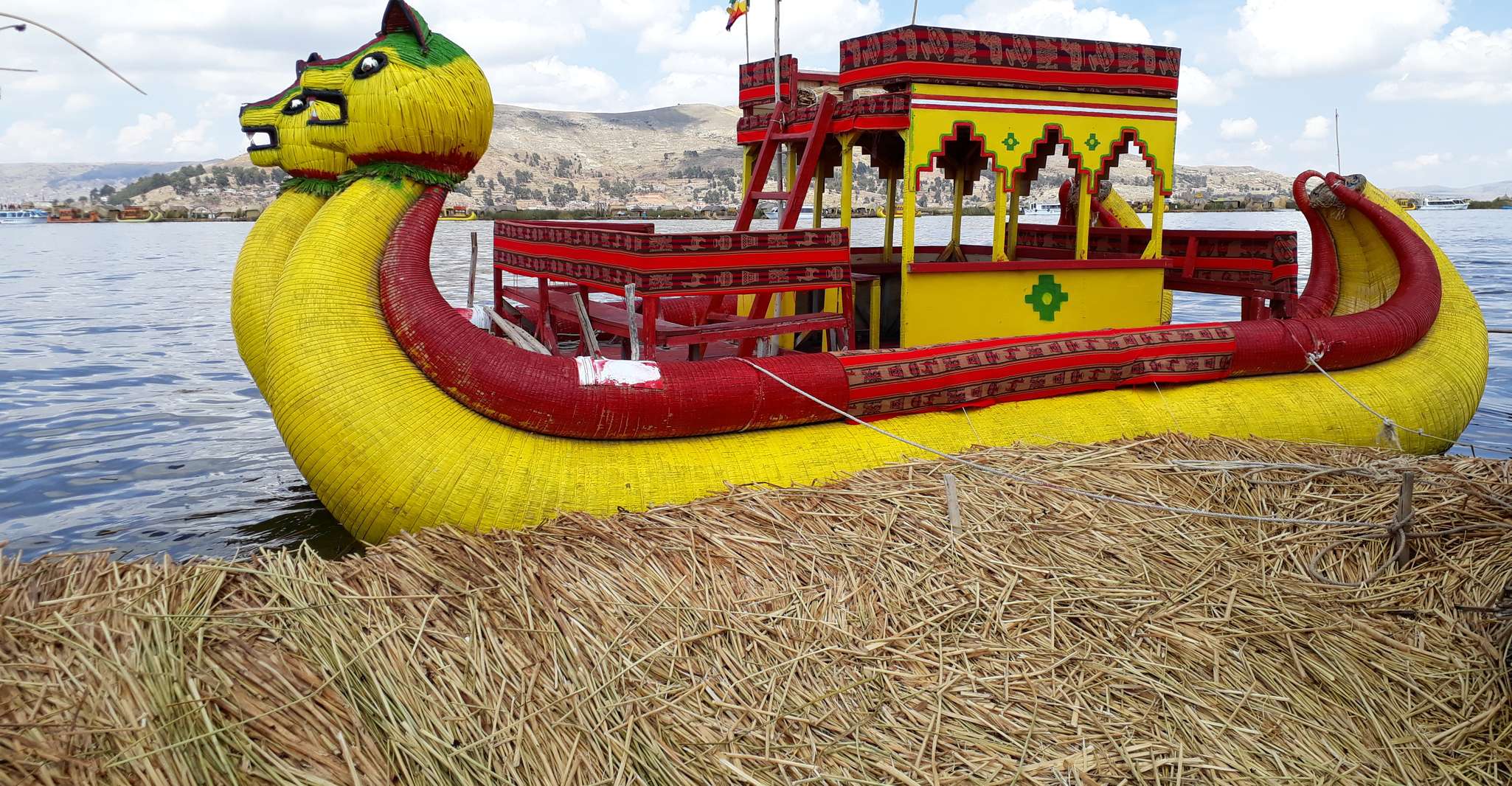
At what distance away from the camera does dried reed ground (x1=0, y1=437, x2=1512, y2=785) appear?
10.3 feet

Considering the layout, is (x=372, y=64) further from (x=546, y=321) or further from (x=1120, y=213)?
(x=1120, y=213)

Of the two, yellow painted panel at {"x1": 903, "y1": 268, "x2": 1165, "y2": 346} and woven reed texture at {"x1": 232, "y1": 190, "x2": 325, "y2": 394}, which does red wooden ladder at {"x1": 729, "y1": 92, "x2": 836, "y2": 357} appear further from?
woven reed texture at {"x1": 232, "y1": 190, "x2": 325, "y2": 394}

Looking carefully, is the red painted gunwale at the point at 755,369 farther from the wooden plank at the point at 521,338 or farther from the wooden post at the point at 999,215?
the wooden post at the point at 999,215

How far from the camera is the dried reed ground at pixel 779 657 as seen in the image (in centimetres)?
313

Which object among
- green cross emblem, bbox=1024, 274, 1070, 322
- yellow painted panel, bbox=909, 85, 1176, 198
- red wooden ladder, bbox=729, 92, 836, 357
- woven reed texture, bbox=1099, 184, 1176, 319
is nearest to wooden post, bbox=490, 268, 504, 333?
red wooden ladder, bbox=729, 92, 836, 357

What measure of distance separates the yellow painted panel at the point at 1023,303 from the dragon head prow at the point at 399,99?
12.3ft

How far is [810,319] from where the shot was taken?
7664mm

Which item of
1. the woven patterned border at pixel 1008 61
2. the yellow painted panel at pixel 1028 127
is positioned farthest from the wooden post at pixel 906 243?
the woven patterned border at pixel 1008 61

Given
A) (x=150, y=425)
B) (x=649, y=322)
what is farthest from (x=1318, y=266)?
(x=150, y=425)

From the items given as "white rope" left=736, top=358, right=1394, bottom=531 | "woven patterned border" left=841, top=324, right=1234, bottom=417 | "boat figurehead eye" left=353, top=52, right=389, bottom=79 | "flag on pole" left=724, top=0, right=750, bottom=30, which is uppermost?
"flag on pole" left=724, top=0, right=750, bottom=30

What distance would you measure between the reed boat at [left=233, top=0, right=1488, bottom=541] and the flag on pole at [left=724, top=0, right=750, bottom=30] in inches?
35.3

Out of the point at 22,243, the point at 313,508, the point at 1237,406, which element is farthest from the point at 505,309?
the point at 22,243

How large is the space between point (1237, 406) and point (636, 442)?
4586mm

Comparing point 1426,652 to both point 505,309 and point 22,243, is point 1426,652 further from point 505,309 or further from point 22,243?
point 22,243
